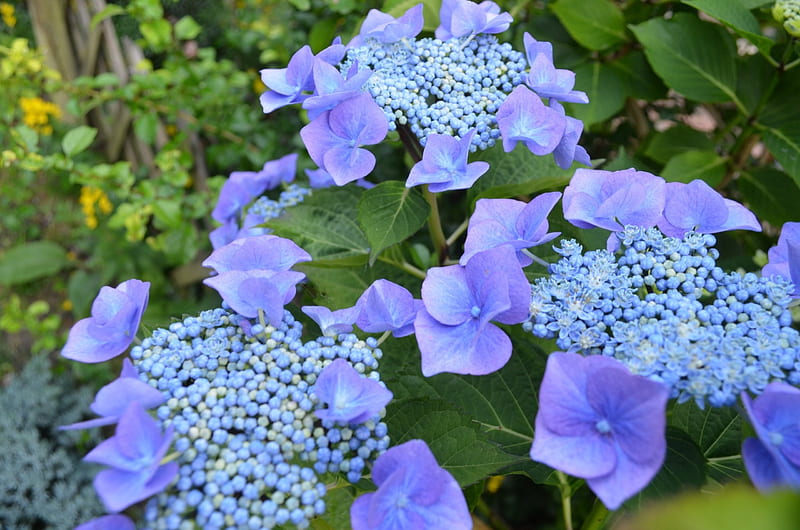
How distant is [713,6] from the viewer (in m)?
0.78

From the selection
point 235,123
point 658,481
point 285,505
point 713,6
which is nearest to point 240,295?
point 285,505

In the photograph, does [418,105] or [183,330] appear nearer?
[183,330]

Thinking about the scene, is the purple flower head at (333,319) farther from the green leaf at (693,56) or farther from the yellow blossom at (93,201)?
the yellow blossom at (93,201)

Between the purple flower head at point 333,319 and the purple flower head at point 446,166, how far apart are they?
0.45ft

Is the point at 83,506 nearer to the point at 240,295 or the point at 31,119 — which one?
Answer: the point at 31,119

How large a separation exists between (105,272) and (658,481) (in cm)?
151

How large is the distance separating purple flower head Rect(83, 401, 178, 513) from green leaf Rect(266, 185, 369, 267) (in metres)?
0.36

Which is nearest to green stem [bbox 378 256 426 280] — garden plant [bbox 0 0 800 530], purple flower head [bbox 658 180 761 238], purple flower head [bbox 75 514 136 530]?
garden plant [bbox 0 0 800 530]

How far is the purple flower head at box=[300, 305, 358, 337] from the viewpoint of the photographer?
56cm

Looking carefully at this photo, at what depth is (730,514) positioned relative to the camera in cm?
31

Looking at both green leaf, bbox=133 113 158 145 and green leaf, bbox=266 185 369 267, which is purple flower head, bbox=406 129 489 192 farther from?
green leaf, bbox=133 113 158 145

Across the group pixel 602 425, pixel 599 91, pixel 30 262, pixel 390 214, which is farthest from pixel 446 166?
pixel 30 262

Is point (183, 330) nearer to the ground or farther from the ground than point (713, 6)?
nearer to the ground

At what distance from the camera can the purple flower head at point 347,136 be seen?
0.61m
